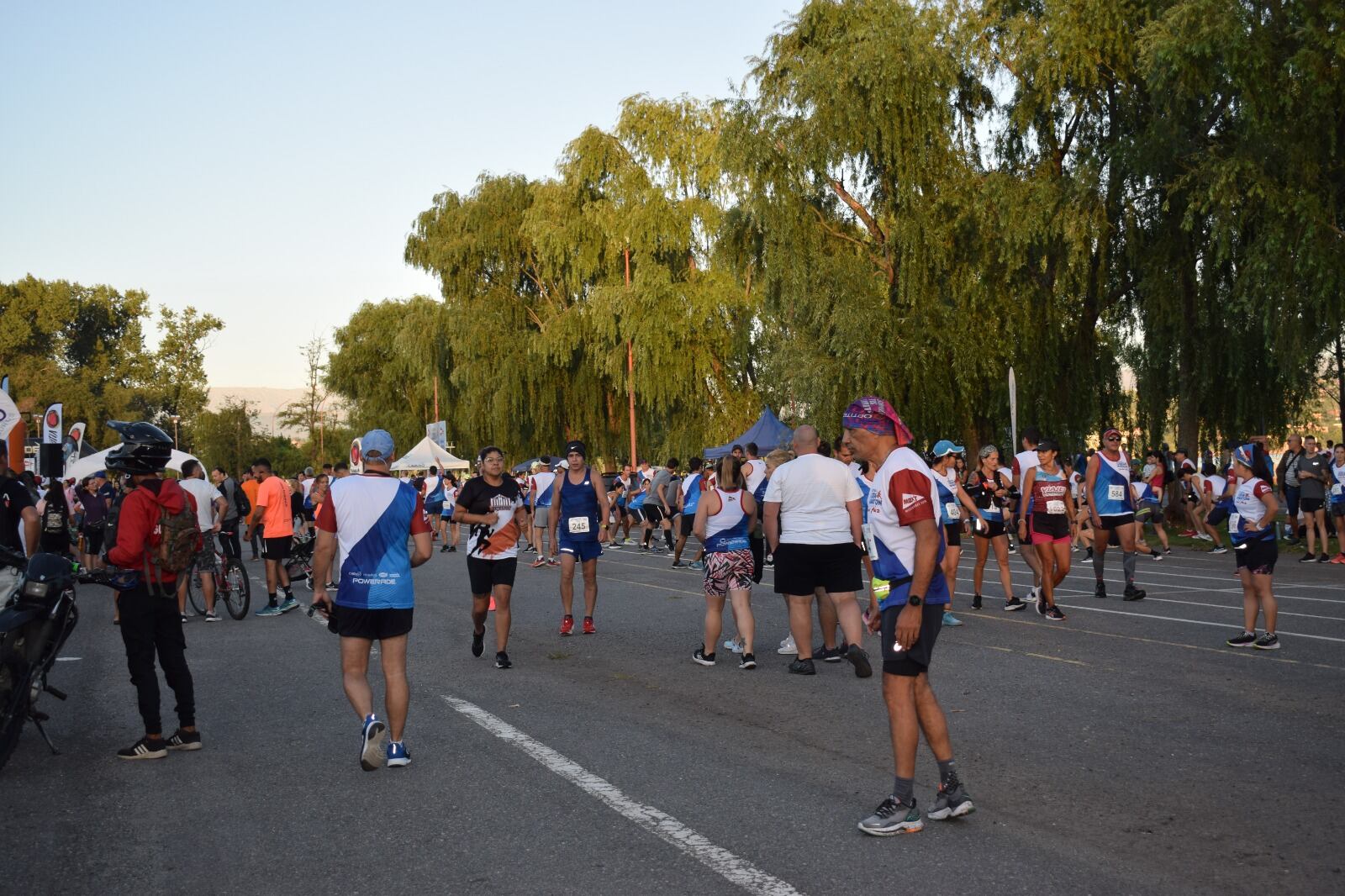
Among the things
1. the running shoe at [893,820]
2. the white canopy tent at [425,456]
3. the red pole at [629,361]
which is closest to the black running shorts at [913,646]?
the running shoe at [893,820]

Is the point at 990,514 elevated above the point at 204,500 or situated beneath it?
situated beneath

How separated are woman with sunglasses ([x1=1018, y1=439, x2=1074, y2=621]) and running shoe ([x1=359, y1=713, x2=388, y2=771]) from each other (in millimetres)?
8130

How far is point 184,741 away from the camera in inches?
297

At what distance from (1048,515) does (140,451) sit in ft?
29.3

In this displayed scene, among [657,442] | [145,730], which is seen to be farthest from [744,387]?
[145,730]

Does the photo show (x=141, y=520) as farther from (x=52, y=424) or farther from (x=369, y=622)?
(x=52, y=424)

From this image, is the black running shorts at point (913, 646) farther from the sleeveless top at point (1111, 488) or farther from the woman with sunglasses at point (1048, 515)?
the sleeveless top at point (1111, 488)

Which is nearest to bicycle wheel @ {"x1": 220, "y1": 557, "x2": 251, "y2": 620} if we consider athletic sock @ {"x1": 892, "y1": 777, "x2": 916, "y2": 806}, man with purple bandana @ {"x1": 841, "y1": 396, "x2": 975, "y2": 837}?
man with purple bandana @ {"x1": 841, "y1": 396, "x2": 975, "y2": 837}

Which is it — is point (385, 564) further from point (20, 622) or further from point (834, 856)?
point (834, 856)

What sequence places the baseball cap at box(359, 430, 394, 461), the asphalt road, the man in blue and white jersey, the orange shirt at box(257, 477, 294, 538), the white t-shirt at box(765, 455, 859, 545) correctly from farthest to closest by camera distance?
the orange shirt at box(257, 477, 294, 538) < the white t-shirt at box(765, 455, 859, 545) < the baseball cap at box(359, 430, 394, 461) < the man in blue and white jersey < the asphalt road

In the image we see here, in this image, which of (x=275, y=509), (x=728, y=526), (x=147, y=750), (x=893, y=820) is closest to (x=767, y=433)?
(x=275, y=509)

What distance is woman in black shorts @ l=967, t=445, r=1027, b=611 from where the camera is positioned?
1377 cm

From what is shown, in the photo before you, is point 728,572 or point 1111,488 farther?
point 1111,488

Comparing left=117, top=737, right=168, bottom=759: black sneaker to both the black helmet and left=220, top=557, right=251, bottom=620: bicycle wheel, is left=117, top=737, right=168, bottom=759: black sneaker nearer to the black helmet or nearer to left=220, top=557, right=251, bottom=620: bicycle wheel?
the black helmet
